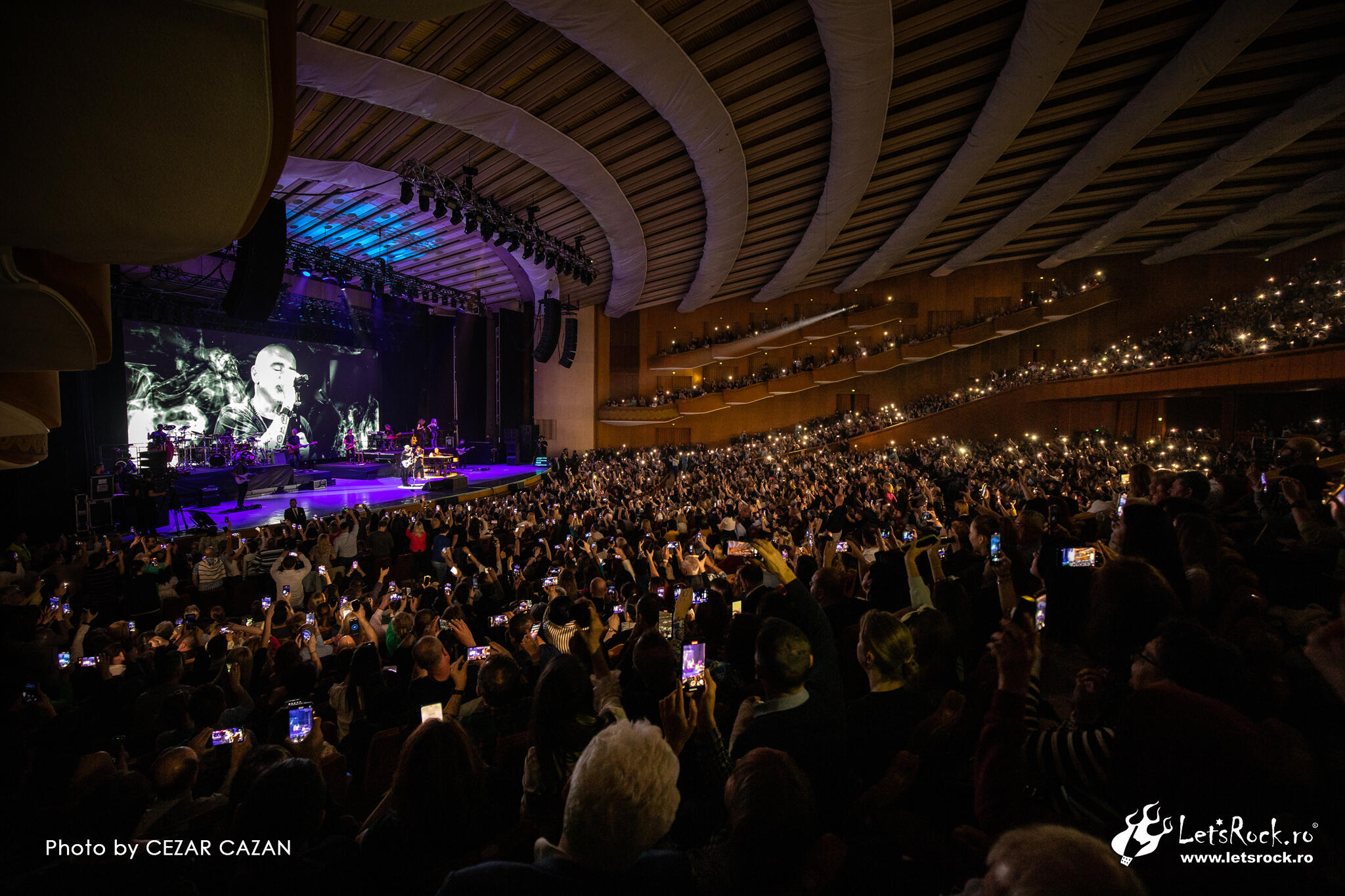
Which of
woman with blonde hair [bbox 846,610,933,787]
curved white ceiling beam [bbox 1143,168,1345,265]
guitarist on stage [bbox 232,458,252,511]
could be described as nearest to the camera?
woman with blonde hair [bbox 846,610,933,787]

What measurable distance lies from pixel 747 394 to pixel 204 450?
17.6 meters

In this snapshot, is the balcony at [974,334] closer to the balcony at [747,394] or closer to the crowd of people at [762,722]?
the balcony at [747,394]

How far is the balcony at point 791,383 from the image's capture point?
2403cm

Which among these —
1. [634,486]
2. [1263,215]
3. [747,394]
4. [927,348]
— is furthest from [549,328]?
[1263,215]

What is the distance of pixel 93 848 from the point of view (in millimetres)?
1782

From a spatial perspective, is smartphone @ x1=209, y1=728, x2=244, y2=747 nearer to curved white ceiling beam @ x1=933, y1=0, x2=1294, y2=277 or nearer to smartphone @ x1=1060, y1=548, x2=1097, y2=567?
smartphone @ x1=1060, y1=548, x2=1097, y2=567

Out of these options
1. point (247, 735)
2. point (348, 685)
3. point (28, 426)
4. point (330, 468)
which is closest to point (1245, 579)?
point (348, 685)

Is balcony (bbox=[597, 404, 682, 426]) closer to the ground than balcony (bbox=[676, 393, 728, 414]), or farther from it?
closer to the ground

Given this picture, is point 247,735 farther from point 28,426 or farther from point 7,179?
point 7,179

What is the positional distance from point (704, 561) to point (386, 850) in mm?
3780

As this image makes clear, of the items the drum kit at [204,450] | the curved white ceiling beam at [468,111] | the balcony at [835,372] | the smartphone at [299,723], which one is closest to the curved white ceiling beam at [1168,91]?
the curved white ceiling beam at [468,111]

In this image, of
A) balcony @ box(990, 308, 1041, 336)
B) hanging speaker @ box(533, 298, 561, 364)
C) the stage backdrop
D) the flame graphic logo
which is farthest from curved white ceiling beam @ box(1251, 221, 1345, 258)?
the stage backdrop

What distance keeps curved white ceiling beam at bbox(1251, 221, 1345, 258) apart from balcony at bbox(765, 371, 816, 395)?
1601 centimetres

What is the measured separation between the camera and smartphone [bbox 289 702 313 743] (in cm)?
238
